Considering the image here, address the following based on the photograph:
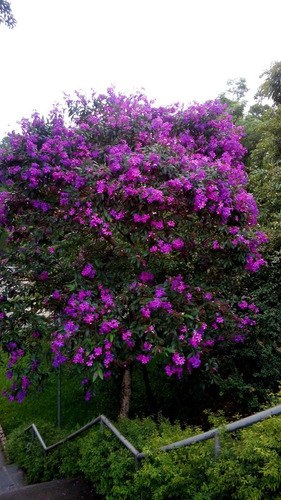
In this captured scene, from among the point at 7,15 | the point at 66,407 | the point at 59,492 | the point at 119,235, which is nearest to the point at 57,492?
the point at 59,492

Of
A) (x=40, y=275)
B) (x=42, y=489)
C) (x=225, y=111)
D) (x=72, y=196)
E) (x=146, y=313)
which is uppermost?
(x=225, y=111)

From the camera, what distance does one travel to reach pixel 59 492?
3.54 meters

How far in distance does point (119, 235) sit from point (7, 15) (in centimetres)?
701

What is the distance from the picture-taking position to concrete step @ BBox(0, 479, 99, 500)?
3.41 metres

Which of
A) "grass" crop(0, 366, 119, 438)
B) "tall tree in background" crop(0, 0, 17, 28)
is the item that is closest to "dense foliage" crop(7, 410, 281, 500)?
"grass" crop(0, 366, 119, 438)

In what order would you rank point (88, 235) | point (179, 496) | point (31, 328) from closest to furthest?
point (179, 496)
point (31, 328)
point (88, 235)

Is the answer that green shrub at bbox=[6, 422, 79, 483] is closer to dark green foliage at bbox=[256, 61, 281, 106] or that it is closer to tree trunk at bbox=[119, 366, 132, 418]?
tree trunk at bbox=[119, 366, 132, 418]

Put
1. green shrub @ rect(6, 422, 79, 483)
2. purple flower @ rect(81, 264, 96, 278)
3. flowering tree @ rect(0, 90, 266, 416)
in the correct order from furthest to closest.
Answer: green shrub @ rect(6, 422, 79, 483), purple flower @ rect(81, 264, 96, 278), flowering tree @ rect(0, 90, 266, 416)

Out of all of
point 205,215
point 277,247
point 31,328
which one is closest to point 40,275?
point 31,328

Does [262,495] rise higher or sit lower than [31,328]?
lower

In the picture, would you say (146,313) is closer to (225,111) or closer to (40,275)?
(40,275)

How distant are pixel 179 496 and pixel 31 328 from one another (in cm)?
255

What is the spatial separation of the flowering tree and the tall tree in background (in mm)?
5421

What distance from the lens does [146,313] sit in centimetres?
352
